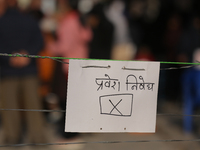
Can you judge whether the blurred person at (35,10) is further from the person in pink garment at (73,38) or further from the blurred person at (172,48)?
the blurred person at (172,48)

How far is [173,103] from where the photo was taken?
5102 mm

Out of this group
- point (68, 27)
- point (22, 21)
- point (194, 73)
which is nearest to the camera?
point (22, 21)

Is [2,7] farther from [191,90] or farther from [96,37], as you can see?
[191,90]

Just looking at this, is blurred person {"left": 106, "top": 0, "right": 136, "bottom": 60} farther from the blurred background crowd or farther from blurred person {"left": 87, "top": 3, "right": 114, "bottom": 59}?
blurred person {"left": 87, "top": 3, "right": 114, "bottom": 59}

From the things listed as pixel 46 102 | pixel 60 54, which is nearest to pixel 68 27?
pixel 60 54

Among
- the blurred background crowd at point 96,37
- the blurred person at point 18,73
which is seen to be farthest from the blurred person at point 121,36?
the blurred person at point 18,73

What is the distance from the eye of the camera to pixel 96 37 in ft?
14.1

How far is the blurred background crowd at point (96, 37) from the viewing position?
3.22 meters

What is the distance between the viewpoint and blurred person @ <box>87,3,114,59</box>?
166 inches

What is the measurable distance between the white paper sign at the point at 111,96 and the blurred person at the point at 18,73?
4.88 feet

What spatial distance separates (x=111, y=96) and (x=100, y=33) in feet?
8.34

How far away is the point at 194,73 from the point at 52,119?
201cm

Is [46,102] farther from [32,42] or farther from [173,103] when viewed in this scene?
[173,103]

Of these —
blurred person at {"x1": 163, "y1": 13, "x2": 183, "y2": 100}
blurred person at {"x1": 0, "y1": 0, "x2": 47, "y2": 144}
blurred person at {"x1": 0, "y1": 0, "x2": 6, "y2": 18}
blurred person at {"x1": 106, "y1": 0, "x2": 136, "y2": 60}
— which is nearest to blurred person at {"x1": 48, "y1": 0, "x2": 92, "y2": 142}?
blurred person at {"x1": 0, "y1": 0, "x2": 47, "y2": 144}
